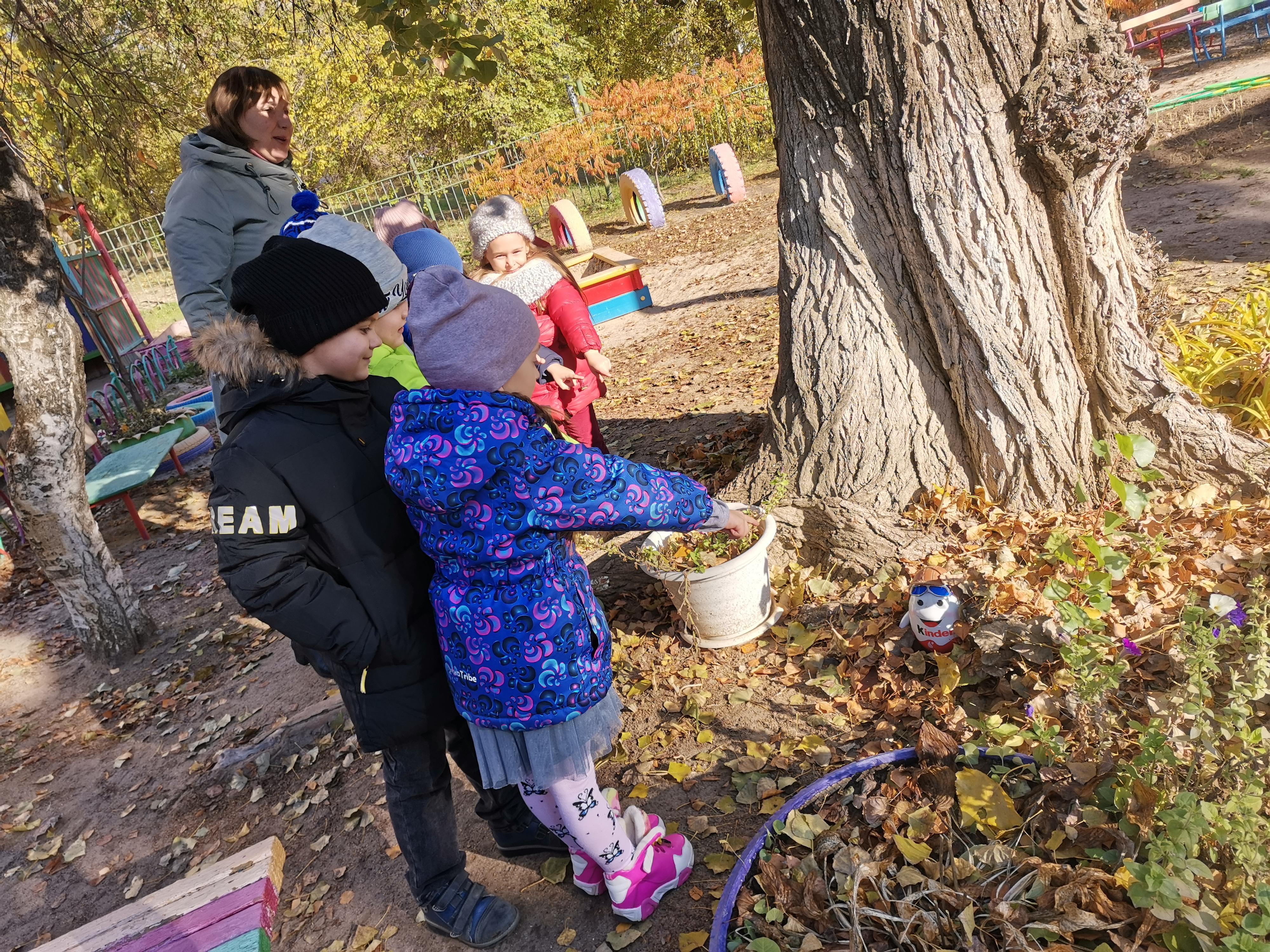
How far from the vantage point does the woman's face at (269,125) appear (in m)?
2.99

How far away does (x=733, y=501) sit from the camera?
11.5 ft

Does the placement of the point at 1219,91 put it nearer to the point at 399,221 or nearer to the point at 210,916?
the point at 399,221

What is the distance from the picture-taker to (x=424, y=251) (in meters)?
3.09

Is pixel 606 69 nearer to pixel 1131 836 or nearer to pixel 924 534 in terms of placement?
pixel 924 534

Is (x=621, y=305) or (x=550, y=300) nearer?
(x=550, y=300)

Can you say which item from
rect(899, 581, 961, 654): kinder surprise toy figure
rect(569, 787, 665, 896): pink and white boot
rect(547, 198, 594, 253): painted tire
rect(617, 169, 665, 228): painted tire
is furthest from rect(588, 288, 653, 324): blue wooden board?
rect(569, 787, 665, 896): pink and white boot

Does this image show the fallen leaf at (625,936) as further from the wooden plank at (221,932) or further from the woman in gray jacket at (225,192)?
the woman in gray jacket at (225,192)

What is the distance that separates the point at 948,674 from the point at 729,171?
11.3m

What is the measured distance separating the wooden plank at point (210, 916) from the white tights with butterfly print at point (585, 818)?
0.62 m

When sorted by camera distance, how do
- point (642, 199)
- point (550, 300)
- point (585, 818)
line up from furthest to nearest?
point (642, 199) → point (550, 300) → point (585, 818)

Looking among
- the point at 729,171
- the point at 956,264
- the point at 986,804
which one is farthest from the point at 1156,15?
the point at 986,804

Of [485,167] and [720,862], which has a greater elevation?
[485,167]

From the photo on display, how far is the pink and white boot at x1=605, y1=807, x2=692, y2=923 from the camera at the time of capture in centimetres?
215

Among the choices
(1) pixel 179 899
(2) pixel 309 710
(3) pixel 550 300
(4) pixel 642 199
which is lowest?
(2) pixel 309 710
